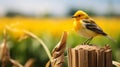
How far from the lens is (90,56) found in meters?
2.86

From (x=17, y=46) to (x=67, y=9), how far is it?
513 millimetres

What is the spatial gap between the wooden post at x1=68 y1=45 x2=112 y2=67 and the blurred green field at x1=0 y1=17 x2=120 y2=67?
20.4 inches

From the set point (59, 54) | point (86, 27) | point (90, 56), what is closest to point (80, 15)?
point (86, 27)

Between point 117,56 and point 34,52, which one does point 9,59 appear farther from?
point 117,56

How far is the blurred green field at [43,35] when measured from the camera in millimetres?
3504

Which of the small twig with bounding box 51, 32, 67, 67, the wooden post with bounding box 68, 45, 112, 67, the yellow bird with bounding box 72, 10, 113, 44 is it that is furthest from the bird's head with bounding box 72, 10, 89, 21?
the wooden post with bounding box 68, 45, 112, 67

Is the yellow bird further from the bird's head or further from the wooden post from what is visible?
the wooden post

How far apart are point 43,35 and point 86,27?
1.28 feet

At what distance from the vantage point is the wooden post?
2.87 metres

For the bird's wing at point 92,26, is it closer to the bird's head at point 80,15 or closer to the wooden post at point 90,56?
the bird's head at point 80,15

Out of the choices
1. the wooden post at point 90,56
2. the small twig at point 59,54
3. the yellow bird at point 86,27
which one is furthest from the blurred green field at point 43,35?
the wooden post at point 90,56

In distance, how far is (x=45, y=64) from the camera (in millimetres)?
3631


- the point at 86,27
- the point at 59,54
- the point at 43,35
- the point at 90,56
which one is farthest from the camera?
the point at 43,35

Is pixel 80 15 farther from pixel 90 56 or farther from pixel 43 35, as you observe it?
pixel 90 56
